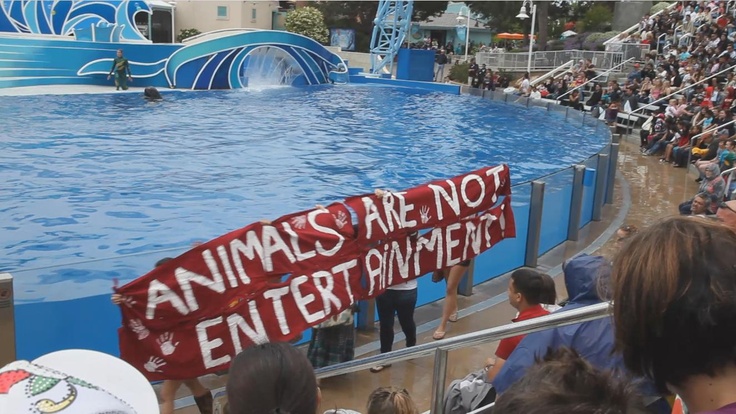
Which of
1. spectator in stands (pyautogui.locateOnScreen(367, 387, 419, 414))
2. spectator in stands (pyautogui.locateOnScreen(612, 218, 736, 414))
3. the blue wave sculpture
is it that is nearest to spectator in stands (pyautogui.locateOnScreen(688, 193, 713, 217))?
spectator in stands (pyautogui.locateOnScreen(367, 387, 419, 414))

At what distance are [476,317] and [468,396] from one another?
3658mm

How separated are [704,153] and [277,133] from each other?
10.5 m

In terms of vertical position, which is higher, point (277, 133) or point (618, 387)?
point (618, 387)

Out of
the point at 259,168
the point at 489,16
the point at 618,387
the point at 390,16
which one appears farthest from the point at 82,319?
the point at 489,16

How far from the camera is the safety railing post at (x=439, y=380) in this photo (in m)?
3.53

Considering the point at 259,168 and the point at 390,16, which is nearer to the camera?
the point at 259,168

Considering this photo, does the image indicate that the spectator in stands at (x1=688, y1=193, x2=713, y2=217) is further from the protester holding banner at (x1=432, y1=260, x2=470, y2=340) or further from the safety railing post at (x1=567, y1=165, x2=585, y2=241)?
the protester holding banner at (x1=432, y1=260, x2=470, y2=340)

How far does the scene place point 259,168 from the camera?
14.8 m

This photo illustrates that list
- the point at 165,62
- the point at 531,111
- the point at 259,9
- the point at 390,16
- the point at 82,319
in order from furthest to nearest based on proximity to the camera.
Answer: the point at 259,9, the point at 390,16, the point at 165,62, the point at 531,111, the point at 82,319

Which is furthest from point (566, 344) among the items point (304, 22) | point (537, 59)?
point (304, 22)

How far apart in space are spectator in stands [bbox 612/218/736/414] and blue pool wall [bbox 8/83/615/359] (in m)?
3.98

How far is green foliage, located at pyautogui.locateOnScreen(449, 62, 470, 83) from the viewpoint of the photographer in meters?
39.9

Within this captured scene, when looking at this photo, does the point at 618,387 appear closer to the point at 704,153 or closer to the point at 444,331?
the point at 444,331

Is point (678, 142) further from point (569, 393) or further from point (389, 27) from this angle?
point (389, 27)
